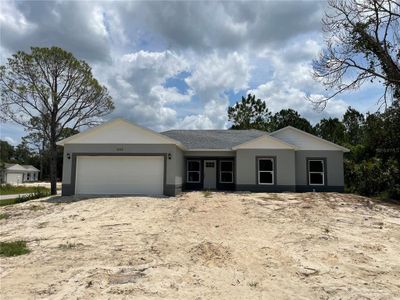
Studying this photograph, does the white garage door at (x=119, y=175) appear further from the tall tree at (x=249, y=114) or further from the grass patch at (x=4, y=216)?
the tall tree at (x=249, y=114)

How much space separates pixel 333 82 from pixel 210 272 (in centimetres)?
1409

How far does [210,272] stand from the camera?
6.91m

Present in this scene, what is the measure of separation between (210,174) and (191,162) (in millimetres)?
1506

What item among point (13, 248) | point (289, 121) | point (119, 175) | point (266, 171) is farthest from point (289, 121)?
point (13, 248)

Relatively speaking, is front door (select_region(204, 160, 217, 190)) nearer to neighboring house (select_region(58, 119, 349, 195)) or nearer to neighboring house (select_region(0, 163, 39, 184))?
neighboring house (select_region(58, 119, 349, 195))

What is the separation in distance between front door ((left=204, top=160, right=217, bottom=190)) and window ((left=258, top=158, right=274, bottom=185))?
3549 mm

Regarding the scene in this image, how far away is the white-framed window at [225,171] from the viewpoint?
75.7ft

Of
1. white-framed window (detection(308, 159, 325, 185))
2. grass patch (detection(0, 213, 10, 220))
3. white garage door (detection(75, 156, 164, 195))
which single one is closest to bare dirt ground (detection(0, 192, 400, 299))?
grass patch (detection(0, 213, 10, 220))

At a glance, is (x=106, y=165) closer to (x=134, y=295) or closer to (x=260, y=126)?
(x=134, y=295)

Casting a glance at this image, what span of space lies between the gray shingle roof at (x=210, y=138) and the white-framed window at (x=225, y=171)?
4.39 feet

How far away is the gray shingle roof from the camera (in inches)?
885

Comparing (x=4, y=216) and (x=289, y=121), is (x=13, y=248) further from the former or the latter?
(x=289, y=121)

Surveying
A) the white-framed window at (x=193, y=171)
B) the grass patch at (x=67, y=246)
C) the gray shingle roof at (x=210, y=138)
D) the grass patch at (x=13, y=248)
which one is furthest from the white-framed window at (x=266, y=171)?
the grass patch at (x=13, y=248)

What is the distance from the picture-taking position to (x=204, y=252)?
8.23m
